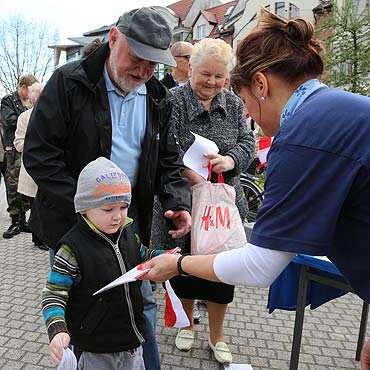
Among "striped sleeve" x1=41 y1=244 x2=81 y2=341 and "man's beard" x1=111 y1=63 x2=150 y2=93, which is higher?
"man's beard" x1=111 y1=63 x2=150 y2=93

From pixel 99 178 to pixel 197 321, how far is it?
2.06m

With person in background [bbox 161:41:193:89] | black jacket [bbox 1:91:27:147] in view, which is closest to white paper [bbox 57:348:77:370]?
person in background [bbox 161:41:193:89]

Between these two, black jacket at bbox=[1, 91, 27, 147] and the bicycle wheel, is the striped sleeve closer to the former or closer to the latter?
the bicycle wheel

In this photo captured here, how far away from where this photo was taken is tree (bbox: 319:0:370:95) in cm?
1441

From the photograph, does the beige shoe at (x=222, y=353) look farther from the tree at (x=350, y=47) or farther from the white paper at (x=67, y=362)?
the tree at (x=350, y=47)

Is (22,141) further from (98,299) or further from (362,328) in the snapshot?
(362,328)

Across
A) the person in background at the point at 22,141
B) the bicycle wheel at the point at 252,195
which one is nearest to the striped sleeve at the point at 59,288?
the person in background at the point at 22,141

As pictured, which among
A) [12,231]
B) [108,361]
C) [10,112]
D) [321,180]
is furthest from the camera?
[12,231]

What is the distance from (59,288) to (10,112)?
4681 millimetres

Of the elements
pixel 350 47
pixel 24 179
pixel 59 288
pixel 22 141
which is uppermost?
pixel 59 288

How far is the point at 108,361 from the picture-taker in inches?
77.2

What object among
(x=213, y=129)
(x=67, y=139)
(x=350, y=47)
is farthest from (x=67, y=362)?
(x=350, y=47)

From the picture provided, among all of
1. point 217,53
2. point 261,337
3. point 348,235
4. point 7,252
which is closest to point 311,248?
point 348,235

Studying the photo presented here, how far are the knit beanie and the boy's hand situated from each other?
0.51 metres
